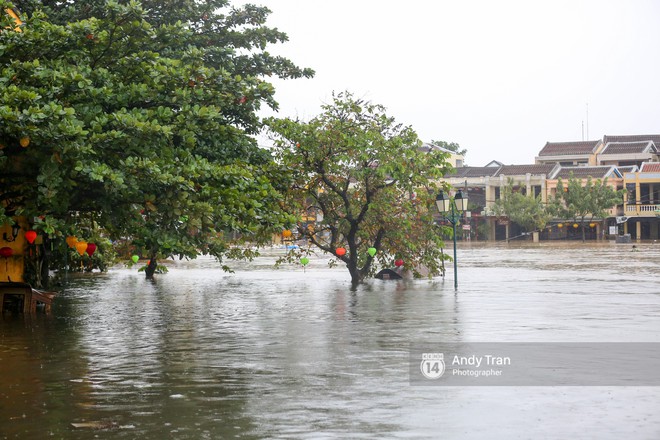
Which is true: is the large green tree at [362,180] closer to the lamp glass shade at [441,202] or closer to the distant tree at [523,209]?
the lamp glass shade at [441,202]

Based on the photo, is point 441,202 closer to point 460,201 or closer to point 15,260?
point 460,201

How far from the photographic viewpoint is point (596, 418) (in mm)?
7562

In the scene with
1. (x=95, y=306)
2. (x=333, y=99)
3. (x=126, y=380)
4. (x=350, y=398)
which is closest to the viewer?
(x=350, y=398)

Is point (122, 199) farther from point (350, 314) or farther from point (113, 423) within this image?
point (113, 423)

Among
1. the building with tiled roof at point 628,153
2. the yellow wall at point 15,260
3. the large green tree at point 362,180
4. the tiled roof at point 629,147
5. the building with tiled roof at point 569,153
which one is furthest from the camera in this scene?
the building with tiled roof at point 569,153

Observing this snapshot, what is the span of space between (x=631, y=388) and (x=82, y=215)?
13.1 metres

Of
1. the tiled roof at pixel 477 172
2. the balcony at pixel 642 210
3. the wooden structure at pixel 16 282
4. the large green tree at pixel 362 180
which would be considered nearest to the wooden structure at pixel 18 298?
the wooden structure at pixel 16 282

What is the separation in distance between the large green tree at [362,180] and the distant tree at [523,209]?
5722 centimetres

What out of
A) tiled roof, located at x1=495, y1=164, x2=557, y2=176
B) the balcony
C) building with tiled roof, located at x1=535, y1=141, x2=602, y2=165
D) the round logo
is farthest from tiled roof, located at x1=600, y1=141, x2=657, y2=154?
the round logo

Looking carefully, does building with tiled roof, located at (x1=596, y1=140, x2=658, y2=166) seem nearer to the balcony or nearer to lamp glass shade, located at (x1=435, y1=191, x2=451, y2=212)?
the balcony

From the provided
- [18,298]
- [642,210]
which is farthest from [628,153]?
[18,298]

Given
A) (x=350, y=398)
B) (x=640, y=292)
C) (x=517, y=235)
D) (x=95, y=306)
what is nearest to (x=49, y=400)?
(x=350, y=398)

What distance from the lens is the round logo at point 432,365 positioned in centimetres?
1011

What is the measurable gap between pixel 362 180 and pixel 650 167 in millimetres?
65637
